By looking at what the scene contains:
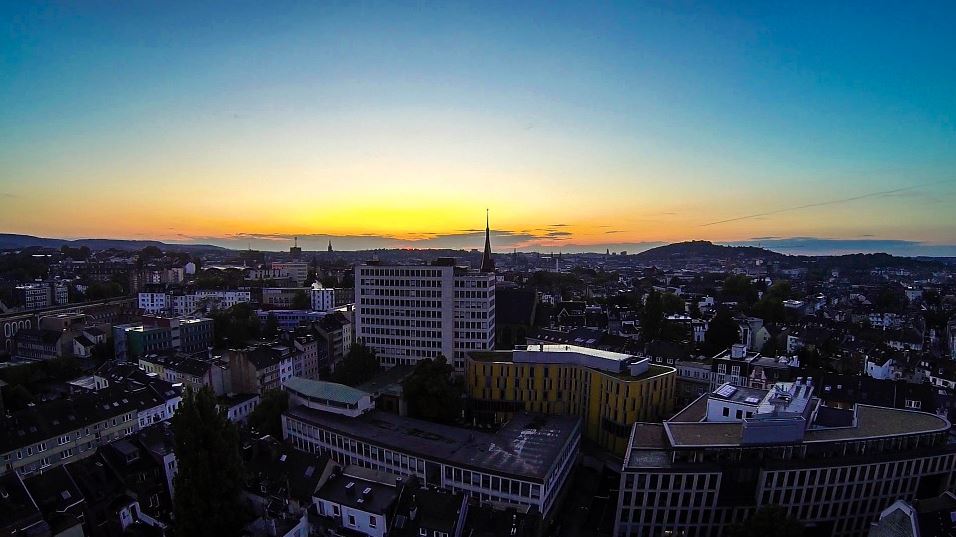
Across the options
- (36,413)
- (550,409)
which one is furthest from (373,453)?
(36,413)

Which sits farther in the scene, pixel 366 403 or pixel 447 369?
pixel 447 369

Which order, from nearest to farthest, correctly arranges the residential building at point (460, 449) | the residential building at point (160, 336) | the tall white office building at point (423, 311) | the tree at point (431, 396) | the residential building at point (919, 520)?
the residential building at point (919, 520) → the residential building at point (460, 449) → the tree at point (431, 396) → the tall white office building at point (423, 311) → the residential building at point (160, 336)

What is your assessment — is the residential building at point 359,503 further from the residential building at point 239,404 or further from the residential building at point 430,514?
the residential building at point 239,404

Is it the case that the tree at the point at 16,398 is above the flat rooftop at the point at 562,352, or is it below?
below

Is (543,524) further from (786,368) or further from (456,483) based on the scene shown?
(786,368)

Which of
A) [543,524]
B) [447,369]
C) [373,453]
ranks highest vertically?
Answer: [447,369]

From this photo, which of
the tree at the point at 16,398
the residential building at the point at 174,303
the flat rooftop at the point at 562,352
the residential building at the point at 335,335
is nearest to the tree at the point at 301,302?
the residential building at the point at 174,303

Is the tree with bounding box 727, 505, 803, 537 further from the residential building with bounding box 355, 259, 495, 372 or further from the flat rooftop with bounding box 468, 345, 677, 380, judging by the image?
the residential building with bounding box 355, 259, 495, 372

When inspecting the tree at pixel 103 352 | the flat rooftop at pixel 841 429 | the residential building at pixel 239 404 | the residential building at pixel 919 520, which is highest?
the flat rooftop at pixel 841 429
